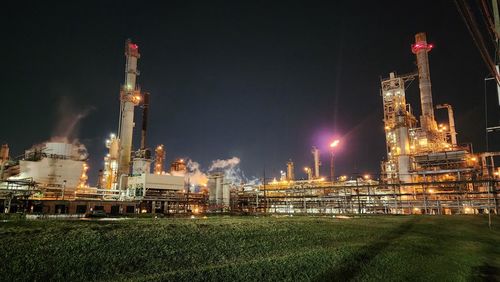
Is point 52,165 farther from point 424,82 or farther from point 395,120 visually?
point 424,82

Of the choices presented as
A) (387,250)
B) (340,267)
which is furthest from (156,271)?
(387,250)

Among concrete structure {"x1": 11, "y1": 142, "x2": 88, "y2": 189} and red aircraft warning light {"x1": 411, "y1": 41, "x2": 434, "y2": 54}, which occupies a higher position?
red aircraft warning light {"x1": 411, "y1": 41, "x2": 434, "y2": 54}

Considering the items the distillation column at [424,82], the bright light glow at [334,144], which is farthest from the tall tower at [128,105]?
the bright light glow at [334,144]

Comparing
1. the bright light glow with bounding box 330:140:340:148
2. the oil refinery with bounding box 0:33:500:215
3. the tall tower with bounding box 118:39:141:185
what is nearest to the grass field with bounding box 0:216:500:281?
the oil refinery with bounding box 0:33:500:215

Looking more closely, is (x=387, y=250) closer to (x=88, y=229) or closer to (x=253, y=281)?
(x=253, y=281)

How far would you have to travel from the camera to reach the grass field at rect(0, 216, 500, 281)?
3.37 m

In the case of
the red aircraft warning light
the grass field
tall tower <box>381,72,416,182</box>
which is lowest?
the grass field

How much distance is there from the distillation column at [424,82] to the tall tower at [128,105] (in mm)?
39292

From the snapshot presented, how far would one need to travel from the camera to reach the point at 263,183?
120 feet

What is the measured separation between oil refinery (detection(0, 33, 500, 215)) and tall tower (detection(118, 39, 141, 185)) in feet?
0.39

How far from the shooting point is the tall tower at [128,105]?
35344 millimetres

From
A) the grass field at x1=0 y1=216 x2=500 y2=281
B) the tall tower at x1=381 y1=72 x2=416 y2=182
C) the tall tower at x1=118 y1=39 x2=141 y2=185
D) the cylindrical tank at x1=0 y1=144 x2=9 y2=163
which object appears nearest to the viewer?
the grass field at x1=0 y1=216 x2=500 y2=281

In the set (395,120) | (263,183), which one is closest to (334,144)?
(395,120)

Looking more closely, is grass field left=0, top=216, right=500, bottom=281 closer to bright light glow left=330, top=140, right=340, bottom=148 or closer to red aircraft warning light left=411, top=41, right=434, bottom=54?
red aircraft warning light left=411, top=41, right=434, bottom=54
